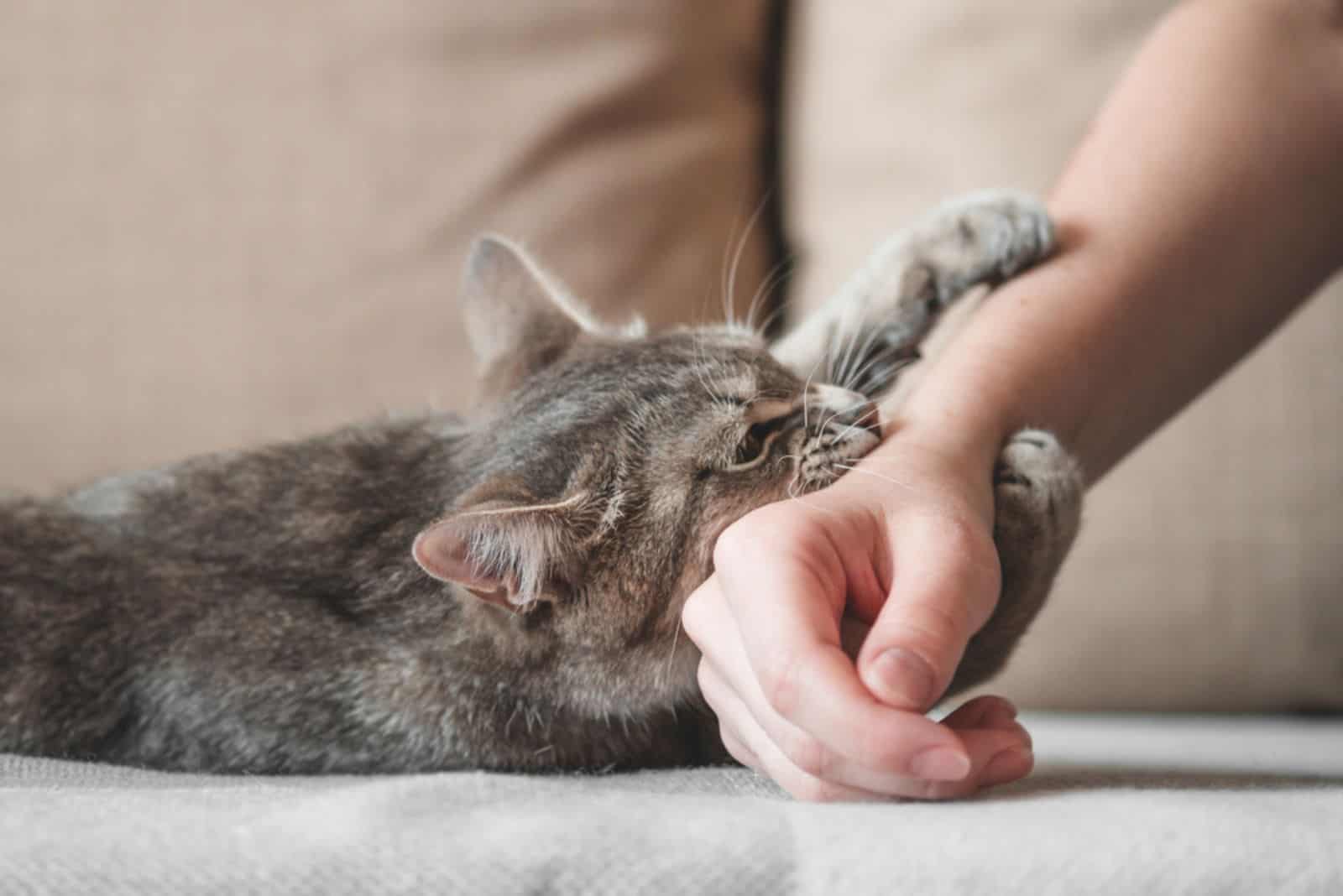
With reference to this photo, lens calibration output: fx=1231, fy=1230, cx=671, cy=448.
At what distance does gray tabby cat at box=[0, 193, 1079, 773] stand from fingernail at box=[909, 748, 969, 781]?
31cm

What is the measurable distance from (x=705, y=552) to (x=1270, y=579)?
0.91 metres

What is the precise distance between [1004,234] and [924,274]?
A: 0.26 feet

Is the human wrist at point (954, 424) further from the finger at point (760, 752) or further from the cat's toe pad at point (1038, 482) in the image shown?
the finger at point (760, 752)

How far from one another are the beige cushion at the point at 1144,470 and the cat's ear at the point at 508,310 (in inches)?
22.3

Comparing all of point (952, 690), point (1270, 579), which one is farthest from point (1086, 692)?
point (952, 690)

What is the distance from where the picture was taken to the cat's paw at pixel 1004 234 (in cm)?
112

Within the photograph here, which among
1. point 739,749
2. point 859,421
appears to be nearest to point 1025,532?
point 859,421

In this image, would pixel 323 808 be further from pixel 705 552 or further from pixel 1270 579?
pixel 1270 579

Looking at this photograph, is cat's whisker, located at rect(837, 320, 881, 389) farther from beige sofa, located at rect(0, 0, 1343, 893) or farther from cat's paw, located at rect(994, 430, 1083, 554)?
beige sofa, located at rect(0, 0, 1343, 893)

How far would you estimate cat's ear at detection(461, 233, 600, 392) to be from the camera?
3.86 ft

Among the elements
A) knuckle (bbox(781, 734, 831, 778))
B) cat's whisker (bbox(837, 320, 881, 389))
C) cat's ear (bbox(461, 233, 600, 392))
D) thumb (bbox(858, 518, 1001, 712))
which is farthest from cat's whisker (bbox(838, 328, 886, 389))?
knuckle (bbox(781, 734, 831, 778))

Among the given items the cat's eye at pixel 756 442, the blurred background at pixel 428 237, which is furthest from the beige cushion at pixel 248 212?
the cat's eye at pixel 756 442

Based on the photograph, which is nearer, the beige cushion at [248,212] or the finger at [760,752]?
the finger at [760,752]

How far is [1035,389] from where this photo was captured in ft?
3.36
